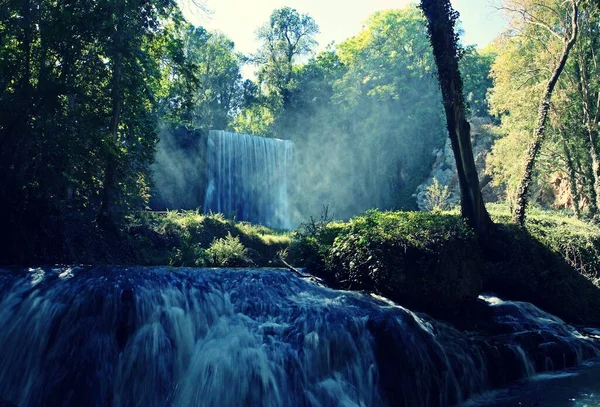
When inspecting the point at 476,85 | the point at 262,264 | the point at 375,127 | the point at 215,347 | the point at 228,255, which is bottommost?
the point at 262,264

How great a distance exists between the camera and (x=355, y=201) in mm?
43938

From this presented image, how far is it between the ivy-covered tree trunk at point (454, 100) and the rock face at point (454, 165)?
2121 centimetres

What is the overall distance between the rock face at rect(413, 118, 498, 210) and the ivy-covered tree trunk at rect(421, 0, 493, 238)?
69.6ft

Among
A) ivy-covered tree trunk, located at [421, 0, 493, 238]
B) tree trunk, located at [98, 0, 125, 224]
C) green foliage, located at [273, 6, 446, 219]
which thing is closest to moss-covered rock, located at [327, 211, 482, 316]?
ivy-covered tree trunk, located at [421, 0, 493, 238]

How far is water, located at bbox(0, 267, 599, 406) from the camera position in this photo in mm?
6285

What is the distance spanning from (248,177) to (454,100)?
70.3ft

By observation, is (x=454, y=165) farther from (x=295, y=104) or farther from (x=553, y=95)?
(x=295, y=104)

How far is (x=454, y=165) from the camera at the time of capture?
3872 centimetres

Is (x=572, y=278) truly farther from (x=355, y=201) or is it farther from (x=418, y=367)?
(x=355, y=201)

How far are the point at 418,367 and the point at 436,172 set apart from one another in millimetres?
34372

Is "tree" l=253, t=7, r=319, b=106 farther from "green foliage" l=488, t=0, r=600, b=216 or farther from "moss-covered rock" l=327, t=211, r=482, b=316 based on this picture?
"moss-covered rock" l=327, t=211, r=482, b=316

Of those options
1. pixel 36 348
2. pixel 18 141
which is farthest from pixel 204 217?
pixel 36 348

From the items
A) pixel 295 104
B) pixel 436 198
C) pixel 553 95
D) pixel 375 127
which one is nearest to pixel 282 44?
pixel 295 104

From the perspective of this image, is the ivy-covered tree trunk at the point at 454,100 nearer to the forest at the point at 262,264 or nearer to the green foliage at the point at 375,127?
the forest at the point at 262,264
